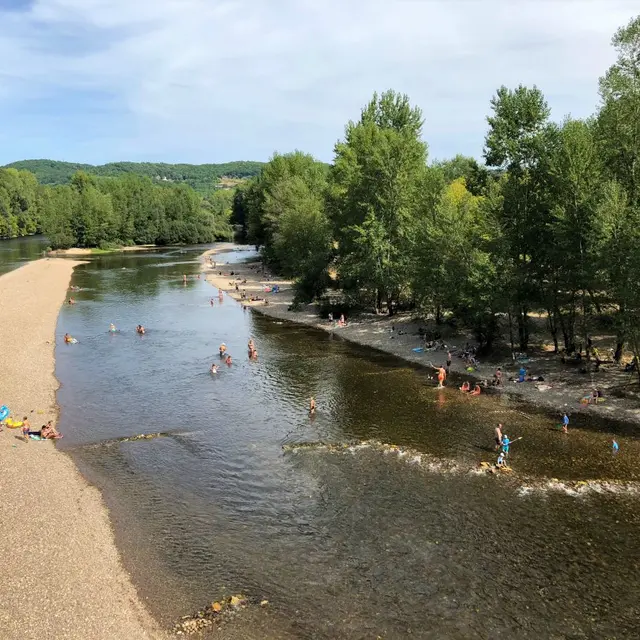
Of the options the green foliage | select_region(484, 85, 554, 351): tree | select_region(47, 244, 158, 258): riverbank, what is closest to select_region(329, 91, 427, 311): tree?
select_region(484, 85, 554, 351): tree

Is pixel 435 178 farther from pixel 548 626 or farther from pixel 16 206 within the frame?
pixel 16 206

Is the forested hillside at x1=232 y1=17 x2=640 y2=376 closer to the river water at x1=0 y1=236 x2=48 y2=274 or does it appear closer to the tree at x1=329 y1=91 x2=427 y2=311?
the tree at x1=329 y1=91 x2=427 y2=311

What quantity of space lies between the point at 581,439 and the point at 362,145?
42.1 meters

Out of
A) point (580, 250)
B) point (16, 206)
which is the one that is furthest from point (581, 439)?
point (16, 206)

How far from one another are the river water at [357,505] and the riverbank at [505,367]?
2.54m

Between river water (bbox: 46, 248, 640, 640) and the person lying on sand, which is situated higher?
the person lying on sand

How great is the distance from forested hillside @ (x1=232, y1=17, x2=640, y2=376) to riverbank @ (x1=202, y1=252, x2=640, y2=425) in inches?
106

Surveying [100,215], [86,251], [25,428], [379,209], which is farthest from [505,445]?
[100,215]

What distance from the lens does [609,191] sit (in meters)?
33.2

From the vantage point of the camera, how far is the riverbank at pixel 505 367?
34.2 meters

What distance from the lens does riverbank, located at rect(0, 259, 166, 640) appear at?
17453mm

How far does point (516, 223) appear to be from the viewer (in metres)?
41.1

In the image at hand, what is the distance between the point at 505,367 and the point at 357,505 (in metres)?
22.4

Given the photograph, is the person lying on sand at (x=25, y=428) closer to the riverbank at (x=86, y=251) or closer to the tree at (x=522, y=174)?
the tree at (x=522, y=174)
